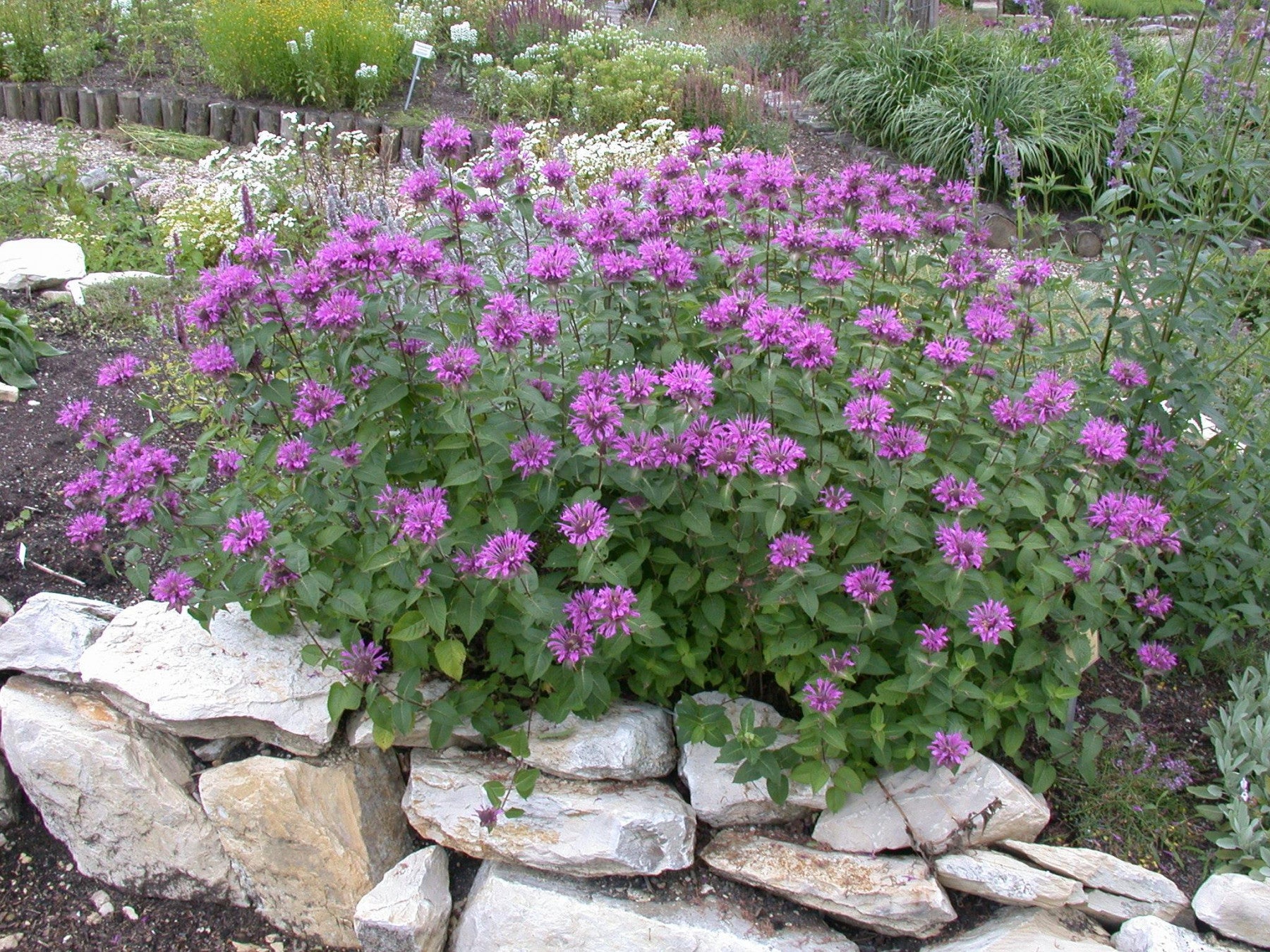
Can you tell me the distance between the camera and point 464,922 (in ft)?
8.51

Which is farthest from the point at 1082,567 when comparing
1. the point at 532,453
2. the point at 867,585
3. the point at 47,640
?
the point at 47,640

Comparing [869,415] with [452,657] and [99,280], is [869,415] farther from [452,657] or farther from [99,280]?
[99,280]

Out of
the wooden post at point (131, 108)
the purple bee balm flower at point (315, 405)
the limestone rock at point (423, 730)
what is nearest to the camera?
the purple bee balm flower at point (315, 405)

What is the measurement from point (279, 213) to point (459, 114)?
2992 millimetres

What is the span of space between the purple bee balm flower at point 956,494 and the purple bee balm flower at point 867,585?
0.67 ft

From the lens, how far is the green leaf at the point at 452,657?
2.42 meters

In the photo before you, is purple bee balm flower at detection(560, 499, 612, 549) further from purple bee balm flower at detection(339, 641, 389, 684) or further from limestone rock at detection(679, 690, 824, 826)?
limestone rock at detection(679, 690, 824, 826)

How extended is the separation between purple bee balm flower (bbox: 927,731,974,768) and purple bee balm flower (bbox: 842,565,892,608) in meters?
0.36

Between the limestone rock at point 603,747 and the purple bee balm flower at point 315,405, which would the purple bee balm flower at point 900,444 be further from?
the purple bee balm flower at point 315,405

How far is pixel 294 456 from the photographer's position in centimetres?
224

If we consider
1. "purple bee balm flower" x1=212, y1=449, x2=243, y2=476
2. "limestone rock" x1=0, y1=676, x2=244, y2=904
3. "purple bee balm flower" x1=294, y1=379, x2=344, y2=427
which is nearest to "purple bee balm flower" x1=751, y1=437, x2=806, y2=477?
"purple bee balm flower" x1=294, y1=379, x2=344, y2=427

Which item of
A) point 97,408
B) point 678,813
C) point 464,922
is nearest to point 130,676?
point 464,922

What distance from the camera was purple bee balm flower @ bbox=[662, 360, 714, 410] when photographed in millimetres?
2135

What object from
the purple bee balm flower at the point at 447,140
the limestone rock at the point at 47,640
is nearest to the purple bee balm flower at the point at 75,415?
the limestone rock at the point at 47,640
